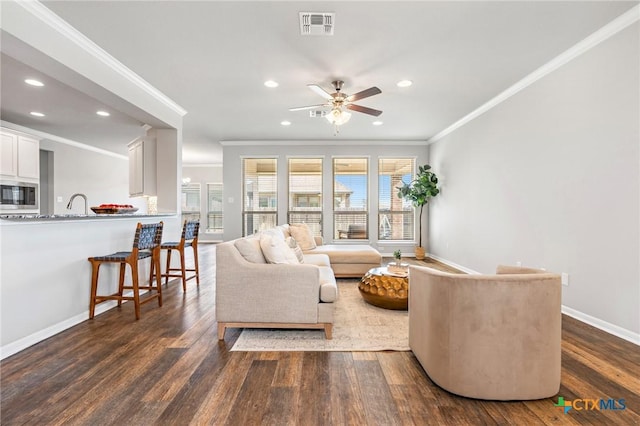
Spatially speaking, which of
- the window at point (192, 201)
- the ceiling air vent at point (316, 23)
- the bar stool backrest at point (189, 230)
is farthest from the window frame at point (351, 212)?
the window at point (192, 201)

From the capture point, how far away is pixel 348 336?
2.68 meters

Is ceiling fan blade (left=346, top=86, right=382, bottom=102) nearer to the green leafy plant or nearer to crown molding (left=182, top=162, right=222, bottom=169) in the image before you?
the green leafy plant

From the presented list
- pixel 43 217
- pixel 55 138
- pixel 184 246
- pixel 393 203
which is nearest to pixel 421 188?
pixel 393 203

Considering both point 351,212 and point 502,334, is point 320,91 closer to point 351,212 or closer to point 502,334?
point 502,334

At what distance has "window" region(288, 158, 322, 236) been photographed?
7477 millimetres

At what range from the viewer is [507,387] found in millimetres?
1738

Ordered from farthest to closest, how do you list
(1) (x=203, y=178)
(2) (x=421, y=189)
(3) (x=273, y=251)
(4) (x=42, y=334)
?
(1) (x=203, y=178) < (2) (x=421, y=189) < (3) (x=273, y=251) < (4) (x=42, y=334)

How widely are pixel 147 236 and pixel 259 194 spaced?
4283 millimetres

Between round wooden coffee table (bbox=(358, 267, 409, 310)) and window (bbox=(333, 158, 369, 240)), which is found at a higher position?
window (bbox=(333, 158, 369, 240))

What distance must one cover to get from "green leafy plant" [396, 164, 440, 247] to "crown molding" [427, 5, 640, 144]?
185 cm

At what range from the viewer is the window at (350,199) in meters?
7.47

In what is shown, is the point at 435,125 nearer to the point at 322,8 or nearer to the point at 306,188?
the point at 306,188

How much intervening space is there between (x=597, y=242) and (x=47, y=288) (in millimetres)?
4997

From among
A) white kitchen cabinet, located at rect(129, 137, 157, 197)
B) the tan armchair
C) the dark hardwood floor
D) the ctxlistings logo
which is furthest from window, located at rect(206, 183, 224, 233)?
the ctxlistings logo
